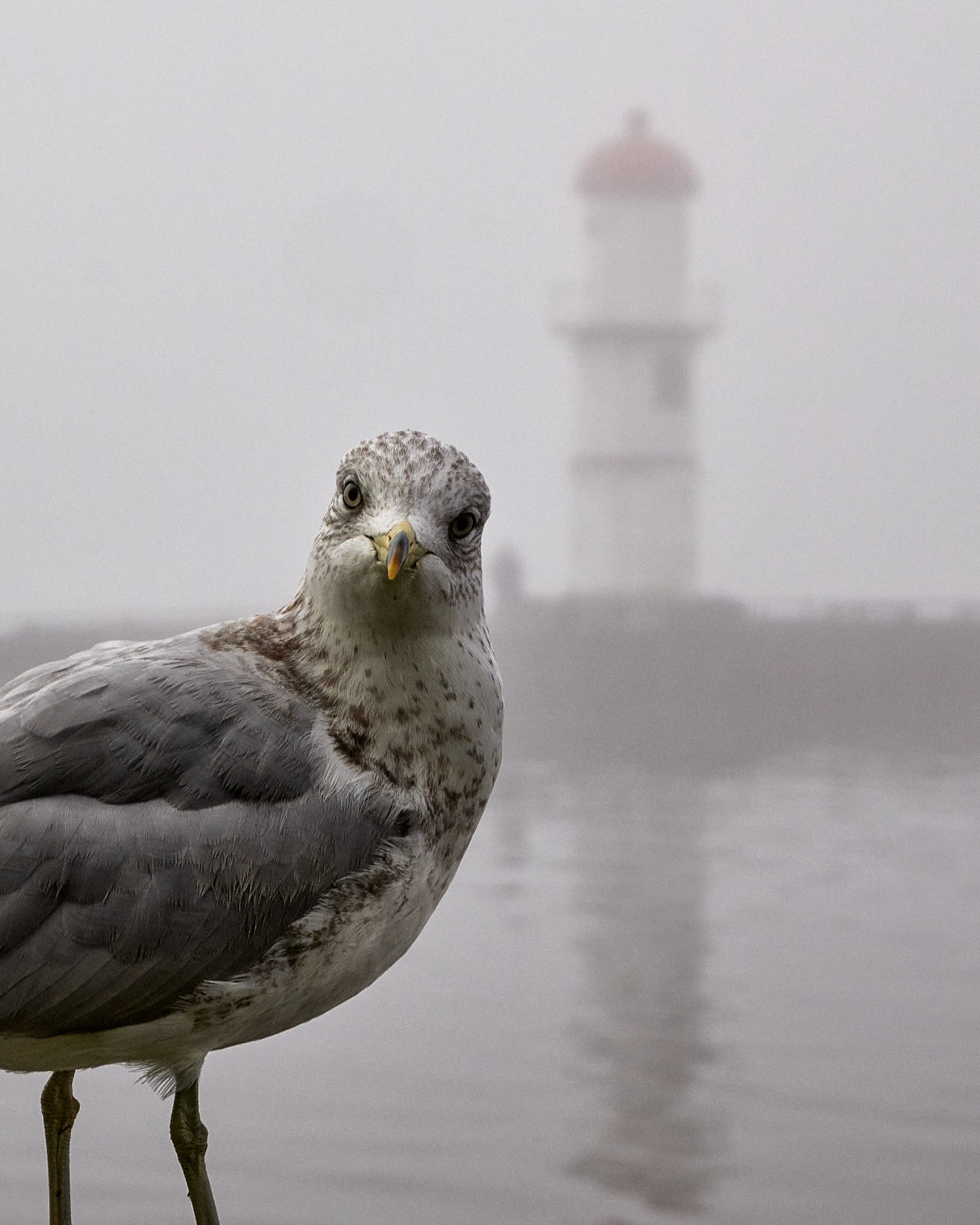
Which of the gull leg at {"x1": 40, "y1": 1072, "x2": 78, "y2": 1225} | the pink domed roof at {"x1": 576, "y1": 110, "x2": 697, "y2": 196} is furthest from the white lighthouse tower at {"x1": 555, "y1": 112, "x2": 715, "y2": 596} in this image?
the gull leg at {"x1": 40, "y1": 1072, "x2": 78, "y2": 1225}

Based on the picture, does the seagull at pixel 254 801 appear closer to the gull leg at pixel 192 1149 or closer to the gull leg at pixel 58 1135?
the gull leg at pixel 192 1149

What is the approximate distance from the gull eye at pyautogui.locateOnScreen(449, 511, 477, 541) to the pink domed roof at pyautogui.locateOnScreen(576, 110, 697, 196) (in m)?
18.2

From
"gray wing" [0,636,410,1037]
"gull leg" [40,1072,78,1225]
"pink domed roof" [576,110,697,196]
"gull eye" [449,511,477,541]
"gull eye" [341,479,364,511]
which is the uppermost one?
"pink domed roof" [576,110,697,196]

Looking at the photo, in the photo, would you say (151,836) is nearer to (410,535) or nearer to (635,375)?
(410,535)

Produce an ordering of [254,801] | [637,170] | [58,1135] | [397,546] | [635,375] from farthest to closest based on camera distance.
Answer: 1. [637,170]
2. [635,375]
3. [58,1135]
4. [254,801]
5. [397,546]

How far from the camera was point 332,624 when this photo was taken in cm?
173

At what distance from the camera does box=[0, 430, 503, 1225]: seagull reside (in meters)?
1.60

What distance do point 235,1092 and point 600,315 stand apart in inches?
630

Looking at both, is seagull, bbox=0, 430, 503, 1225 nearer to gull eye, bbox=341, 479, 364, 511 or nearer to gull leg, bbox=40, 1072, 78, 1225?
gull eye, bbox=341, 479, 364, 511

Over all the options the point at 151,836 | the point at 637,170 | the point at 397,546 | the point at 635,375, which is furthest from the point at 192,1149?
the point at 637,170

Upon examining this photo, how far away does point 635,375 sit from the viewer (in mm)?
18516

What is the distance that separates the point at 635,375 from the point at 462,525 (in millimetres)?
17115

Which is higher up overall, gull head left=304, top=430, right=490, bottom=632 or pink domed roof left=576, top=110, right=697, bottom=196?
pink domed roof left=576, top=110, right=697, bottom=196

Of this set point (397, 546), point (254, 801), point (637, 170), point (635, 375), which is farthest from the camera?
point (637, 170)
